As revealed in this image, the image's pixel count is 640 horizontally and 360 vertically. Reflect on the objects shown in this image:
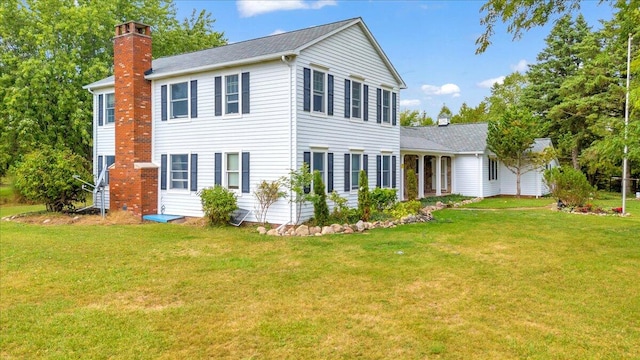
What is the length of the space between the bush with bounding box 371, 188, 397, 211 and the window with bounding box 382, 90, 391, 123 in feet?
11.5

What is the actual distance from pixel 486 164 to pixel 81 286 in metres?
21.9

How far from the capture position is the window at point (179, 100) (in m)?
15.1

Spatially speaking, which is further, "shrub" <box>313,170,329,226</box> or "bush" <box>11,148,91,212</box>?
"bush" <box>11,148,91,212</box>

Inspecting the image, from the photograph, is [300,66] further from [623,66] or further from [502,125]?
[623,66]

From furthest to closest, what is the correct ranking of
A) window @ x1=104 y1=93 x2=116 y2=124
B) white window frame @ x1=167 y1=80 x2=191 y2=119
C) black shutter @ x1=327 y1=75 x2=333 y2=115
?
1. window @ x1=104 y1=93 x2=116 y2=124
2. white window frame @ x1=167 y1=80 x2=191 y2=119
3. black shutter @ x1=327 y1=75 x2=333 y2=115

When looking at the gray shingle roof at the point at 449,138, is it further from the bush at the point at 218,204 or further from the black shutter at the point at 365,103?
the bush at the point at 218,204

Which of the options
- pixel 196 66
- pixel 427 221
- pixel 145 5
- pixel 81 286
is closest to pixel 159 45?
pixel 145 5

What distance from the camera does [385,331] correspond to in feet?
16.7

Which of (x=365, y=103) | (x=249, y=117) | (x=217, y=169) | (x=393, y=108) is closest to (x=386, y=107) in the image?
(x=393, y=108)

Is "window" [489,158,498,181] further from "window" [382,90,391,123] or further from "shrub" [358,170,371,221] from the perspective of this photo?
"shrub" [358,170,371,221]

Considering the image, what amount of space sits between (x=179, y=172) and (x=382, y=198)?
6.96 m

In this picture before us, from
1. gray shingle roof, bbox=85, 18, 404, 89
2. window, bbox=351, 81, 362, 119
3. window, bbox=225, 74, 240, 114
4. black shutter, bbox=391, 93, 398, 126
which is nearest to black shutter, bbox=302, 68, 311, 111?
gray shingle roof, bbox=85, 18, 404, 89

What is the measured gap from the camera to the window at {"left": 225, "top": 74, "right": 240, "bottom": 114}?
45.5 ft

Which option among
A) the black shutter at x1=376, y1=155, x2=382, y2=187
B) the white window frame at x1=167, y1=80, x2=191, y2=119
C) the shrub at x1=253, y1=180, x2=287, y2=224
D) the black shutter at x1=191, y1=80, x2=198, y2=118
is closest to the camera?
the shrub at x1=253, y1=180, x2=287, y2=224
